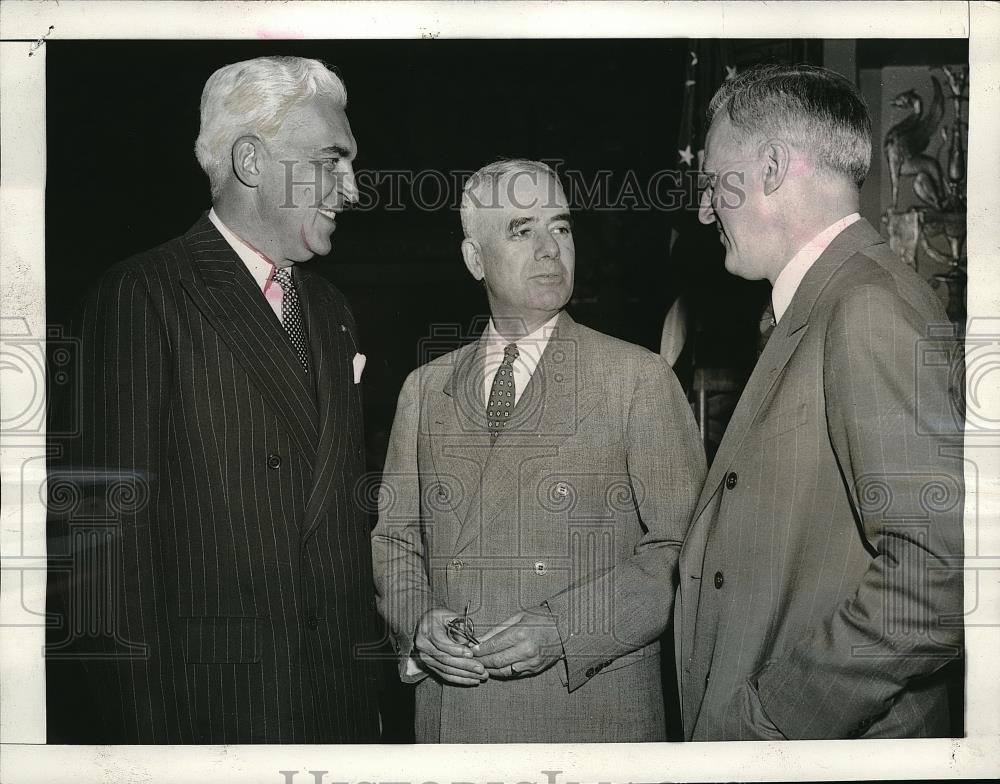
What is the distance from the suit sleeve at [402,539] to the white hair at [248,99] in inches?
33.5

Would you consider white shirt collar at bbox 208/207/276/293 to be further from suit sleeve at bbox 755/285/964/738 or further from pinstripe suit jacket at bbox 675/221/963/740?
suit sleeve at bbox 755/285/964/738

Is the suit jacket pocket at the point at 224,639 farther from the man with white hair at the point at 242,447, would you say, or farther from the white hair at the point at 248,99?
the white hair at the point at 248,99

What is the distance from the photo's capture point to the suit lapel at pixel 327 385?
3043 mm

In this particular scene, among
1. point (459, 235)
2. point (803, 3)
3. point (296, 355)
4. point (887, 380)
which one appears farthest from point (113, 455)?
point (803, 3)

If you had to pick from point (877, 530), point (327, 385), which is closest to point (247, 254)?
point (327, 385)

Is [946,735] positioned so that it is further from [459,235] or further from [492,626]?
[459,235]

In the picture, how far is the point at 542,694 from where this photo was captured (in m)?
3.07

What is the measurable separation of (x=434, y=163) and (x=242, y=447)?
1.00 m

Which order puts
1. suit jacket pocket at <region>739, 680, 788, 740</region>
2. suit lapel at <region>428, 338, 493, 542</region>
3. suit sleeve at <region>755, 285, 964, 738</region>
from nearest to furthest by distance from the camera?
suit sleeve at <region>755, 285, 964, 738</region>, suit jacket pocket at <region>739, 680, 788, 740</region>, suit lapel at <region>428, 338, 493, 542</region>

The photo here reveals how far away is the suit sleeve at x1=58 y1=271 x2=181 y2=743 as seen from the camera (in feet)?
9.86

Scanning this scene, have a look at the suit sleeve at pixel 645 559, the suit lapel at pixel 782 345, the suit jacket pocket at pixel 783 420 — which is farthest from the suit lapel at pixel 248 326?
the suit jacket pocket at pixel 783 420

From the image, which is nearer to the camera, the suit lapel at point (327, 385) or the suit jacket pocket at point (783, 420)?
the suit jacket pocket at point (783, 420)

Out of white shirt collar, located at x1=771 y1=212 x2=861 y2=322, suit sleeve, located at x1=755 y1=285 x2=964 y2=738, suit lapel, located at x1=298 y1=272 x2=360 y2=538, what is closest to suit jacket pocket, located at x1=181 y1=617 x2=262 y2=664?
suit lapel, located at x1=298 y1=272 x2=360 y2=538

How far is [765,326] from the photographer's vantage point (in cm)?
306
